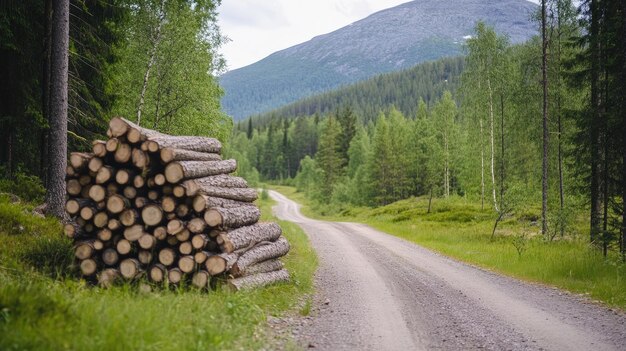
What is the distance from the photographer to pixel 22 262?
775cm

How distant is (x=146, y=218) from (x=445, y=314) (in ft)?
19.5

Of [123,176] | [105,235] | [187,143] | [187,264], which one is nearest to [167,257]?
[187,264]

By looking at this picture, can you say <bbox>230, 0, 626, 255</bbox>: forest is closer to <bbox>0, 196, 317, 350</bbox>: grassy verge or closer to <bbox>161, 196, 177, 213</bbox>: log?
<bbox>0, 196, 317, 350</bbox>: grassy verge

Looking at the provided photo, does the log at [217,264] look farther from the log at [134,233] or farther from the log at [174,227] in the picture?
the log at [134,233]

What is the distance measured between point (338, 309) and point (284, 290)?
147cm

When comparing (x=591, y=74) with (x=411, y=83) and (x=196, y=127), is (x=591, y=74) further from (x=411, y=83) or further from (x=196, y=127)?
(x=411, y=83)

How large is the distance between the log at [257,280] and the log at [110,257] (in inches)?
87.1

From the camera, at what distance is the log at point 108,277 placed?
781 centimetres

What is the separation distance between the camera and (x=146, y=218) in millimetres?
7953

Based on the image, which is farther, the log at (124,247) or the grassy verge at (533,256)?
the grassy verge at (533,256)

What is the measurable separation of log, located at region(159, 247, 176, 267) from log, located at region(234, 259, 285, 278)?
4.03 feet

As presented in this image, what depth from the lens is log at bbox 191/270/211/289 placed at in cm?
770

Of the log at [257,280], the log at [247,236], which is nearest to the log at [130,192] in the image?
the log at [247,236]

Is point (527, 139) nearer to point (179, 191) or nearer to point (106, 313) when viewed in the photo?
point (179, 191)
